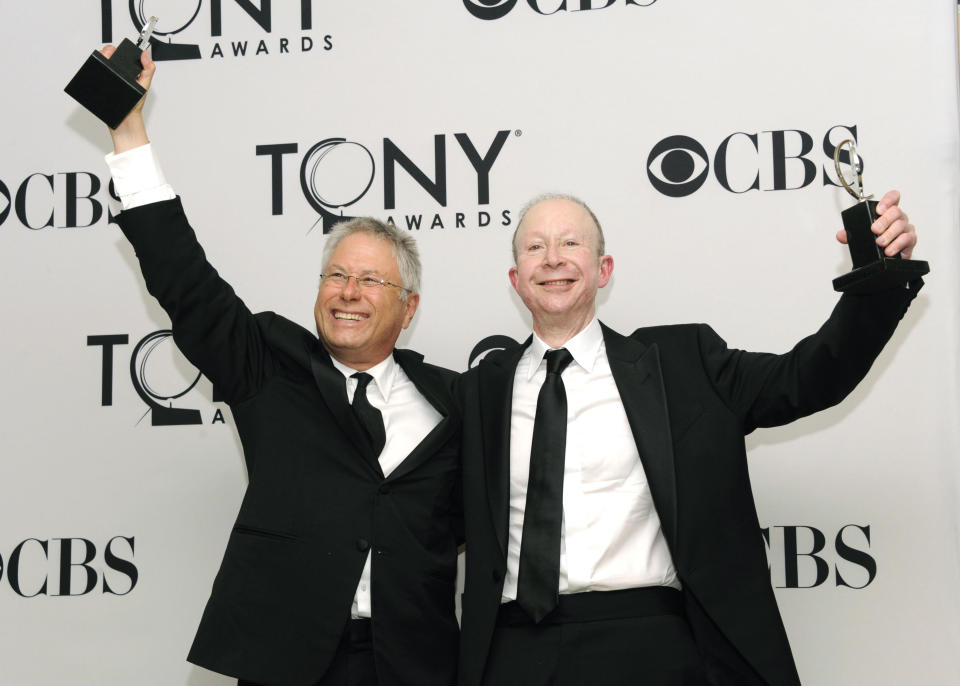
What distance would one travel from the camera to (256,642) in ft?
6.03

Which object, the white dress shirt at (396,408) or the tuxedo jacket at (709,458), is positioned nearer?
the tuxedo jacket at (709,458)

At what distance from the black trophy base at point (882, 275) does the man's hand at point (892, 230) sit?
0.02 meters

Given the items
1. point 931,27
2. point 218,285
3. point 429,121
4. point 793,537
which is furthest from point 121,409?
point 931,27

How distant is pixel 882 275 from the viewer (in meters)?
1.59

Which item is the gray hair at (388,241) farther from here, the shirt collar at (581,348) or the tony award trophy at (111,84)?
the tony award trophy at (111,84)

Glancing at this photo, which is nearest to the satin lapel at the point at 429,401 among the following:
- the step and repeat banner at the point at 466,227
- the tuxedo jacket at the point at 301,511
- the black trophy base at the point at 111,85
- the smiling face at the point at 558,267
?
the tuxedo jacket at the point at 301,511

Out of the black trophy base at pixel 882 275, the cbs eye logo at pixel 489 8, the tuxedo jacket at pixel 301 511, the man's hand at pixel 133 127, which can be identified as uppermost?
the cbs eye logo at pixel 489 8

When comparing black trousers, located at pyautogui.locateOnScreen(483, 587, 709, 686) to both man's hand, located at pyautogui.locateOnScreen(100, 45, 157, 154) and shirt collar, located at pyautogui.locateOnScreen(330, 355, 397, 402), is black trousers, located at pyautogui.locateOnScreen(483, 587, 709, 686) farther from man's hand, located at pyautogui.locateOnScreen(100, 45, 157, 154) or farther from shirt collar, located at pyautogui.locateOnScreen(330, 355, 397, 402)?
man's hand, located at pyautogui.locateOnScreen(100, 45, 157, 154)

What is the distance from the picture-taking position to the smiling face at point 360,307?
6.82ft

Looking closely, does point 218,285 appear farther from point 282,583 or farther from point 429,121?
point 429,121

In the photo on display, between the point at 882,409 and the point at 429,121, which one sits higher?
the point at 429,121

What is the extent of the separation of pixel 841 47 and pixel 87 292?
91.0 inches

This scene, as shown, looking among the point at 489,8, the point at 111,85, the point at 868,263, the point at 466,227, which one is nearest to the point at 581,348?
the point at 868,263

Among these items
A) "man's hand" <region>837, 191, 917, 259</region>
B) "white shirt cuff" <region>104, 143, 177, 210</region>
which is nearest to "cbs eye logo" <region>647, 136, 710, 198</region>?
"man's hand" <region>837, 191, 917, 259</region>
